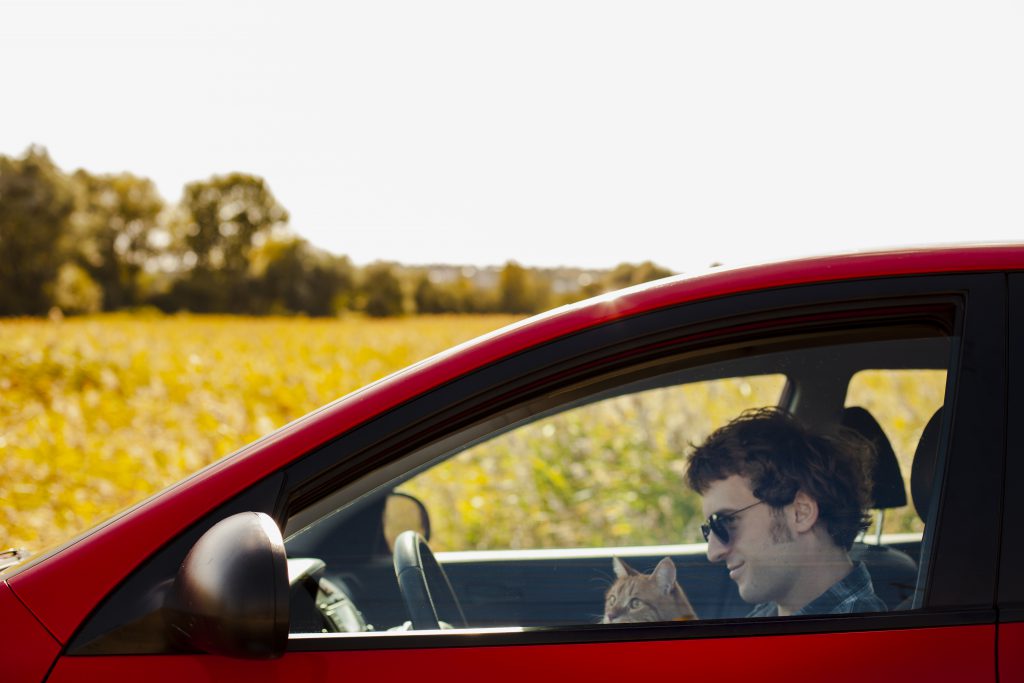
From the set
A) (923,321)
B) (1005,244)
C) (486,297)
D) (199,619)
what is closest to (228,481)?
(199,619)

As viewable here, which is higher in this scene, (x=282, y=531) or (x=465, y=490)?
(x=282, y=531)

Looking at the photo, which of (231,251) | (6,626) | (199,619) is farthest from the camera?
(231,251)

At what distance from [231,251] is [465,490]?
44.8 meters

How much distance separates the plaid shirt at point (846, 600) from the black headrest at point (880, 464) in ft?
0.93

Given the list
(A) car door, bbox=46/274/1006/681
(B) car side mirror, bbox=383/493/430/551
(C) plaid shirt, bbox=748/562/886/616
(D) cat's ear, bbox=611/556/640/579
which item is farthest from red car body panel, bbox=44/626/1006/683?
(B) car side mirror, bbox=383/493/430/551

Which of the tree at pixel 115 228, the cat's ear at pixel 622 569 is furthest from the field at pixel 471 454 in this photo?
the tree at pixel 115 228

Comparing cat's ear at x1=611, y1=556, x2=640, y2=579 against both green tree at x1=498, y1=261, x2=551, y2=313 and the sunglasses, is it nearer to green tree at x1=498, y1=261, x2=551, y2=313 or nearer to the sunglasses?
the sunglasses

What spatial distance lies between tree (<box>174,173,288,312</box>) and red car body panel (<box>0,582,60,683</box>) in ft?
137

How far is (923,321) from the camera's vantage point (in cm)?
137

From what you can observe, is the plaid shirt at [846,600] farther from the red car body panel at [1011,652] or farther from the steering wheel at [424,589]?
the steering wheel at [424,589]

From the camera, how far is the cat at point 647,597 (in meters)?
1.37

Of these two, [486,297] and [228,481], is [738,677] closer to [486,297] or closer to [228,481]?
[228,481]

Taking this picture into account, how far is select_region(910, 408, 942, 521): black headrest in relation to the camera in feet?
4.57

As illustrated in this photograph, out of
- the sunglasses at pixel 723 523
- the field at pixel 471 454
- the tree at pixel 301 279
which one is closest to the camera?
the sunglasses at pixel 723 523
